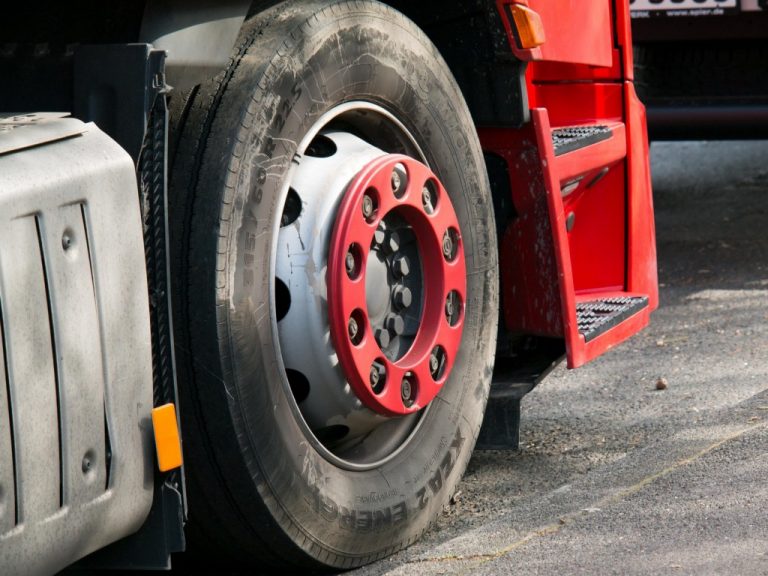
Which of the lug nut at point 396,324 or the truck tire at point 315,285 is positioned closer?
the truck tire at point 315,285

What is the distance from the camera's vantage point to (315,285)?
2.44 metres

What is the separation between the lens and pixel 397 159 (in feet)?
8.63

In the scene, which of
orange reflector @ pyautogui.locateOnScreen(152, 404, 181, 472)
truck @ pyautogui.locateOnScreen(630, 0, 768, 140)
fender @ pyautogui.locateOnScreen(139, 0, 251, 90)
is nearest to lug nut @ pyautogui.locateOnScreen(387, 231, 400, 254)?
fender @ pyautogui.locateOnScreen(139, 0, 251, 90)

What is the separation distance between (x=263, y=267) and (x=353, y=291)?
0.62ft

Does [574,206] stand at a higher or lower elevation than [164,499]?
lower

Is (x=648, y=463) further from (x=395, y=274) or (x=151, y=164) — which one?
(x=151, y=164)

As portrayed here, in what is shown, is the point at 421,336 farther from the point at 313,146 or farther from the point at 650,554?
the point at 650,554

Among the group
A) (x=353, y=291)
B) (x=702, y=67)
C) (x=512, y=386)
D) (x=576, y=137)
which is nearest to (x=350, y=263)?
(x=353, y=291)

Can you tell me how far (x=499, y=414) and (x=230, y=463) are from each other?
1095 millimetres

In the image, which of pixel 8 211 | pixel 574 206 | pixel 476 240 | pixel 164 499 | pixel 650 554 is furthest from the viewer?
pixel 574 206

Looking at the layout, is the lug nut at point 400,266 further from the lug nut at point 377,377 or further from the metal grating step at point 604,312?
the metal grating step at point 604,312

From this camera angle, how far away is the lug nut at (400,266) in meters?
2.68

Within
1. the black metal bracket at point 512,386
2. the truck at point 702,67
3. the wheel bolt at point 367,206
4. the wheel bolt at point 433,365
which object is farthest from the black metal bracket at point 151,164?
the truck at point 702,67

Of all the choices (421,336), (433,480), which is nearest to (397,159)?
(421,336)
